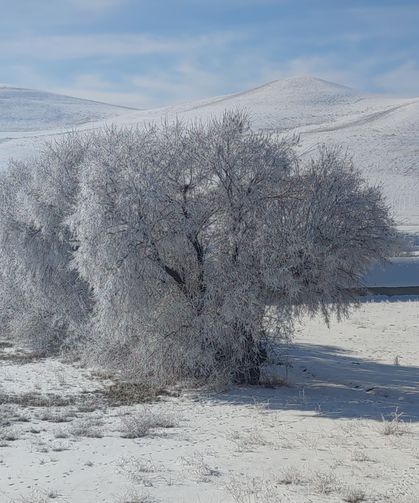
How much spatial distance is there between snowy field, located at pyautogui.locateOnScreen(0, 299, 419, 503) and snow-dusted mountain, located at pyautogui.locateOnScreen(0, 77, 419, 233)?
36.2 m

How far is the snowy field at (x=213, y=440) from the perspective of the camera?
9312 millimetres

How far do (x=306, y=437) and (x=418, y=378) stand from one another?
9.70 m

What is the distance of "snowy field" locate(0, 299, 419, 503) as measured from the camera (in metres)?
9.31

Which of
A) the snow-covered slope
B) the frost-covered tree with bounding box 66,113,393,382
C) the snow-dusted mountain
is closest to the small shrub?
the frost-covered tree with bounding box 66,113,393,382

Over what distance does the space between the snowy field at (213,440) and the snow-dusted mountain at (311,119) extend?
36.2 metres

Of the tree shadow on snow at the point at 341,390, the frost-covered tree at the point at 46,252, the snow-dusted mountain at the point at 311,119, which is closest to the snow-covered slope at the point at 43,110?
the snow-dusted mountain at the point at 311,119

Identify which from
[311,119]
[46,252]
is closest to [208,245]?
[46,252]

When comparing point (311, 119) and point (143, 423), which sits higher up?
point (311, 119)

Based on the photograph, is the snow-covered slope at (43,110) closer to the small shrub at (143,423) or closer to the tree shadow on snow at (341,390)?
the tree shadow on snow at (341,390)

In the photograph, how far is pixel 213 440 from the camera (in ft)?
40.6

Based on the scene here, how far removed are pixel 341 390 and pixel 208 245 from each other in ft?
15.7

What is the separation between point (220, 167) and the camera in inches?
724

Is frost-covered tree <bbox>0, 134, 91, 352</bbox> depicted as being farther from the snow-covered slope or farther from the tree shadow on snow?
the snow-covered slope

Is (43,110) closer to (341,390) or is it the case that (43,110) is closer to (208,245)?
(208,245)
